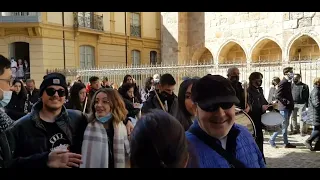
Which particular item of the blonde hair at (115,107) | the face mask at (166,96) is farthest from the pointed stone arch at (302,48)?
the blonde hair at (115,107)

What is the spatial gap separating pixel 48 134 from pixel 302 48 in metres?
17.9

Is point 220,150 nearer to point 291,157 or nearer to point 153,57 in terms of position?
point 291,157

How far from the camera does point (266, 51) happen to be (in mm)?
20484

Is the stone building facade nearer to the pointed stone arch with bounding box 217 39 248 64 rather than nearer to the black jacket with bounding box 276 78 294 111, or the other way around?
the pointed stone arch with bounding box 217 39 248 64

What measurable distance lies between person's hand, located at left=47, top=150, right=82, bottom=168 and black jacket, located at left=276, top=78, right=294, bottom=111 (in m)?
6.94

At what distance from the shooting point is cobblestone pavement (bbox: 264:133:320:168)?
264 inches

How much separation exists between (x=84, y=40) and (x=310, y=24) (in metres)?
13.3

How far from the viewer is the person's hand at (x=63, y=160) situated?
2297 millimetres

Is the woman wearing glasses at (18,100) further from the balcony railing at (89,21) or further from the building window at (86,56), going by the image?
the building window at (86,56)

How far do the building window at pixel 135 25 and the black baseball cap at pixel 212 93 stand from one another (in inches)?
979

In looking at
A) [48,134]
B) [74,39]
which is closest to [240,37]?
[74,39]

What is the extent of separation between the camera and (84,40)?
22750 mm

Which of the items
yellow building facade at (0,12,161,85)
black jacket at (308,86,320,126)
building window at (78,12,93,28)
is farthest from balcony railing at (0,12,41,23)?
black jacket at (308,86,320,126)
